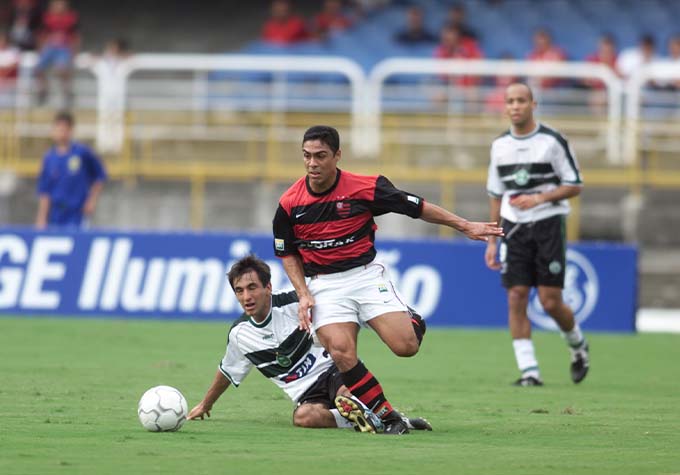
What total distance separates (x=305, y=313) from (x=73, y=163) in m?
9.77

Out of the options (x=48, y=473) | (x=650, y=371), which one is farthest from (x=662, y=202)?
(x=48, y=473)

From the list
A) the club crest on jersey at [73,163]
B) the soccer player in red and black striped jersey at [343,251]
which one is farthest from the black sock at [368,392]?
the club crest on jersey at [73,163]

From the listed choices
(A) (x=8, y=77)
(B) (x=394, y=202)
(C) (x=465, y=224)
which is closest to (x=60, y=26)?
(A) (x=8, y=77)

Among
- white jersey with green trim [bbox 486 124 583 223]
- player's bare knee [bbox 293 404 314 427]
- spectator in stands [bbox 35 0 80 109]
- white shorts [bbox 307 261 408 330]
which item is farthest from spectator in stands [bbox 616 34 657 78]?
player's bare knee [bbox 293 404 314 427]

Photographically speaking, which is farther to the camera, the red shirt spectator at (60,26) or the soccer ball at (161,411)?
the red shirt spectator at (60,26)

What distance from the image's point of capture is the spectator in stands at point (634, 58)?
22.7 metres

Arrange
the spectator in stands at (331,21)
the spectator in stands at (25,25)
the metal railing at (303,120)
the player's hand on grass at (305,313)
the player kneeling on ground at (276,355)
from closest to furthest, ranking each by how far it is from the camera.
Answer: the player's hand on grass at (305,313) < the player kneeling on ground at (276,355) < the metal railing at (303,120) < the spectator in stands at (25,25) < the spectator in stands at (331,21)

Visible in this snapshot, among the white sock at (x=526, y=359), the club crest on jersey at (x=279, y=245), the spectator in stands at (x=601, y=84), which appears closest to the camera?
the club crest on jersey at (x=279, y=245)

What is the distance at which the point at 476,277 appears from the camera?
1784 cm

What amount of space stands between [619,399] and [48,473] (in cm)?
535

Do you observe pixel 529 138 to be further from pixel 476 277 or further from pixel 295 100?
pixel 295 100

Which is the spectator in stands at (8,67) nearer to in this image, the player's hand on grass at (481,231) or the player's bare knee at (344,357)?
the player's bare knee at (344,357)

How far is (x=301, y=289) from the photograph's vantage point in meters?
8.85

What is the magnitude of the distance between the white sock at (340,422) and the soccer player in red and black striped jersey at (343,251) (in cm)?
39
